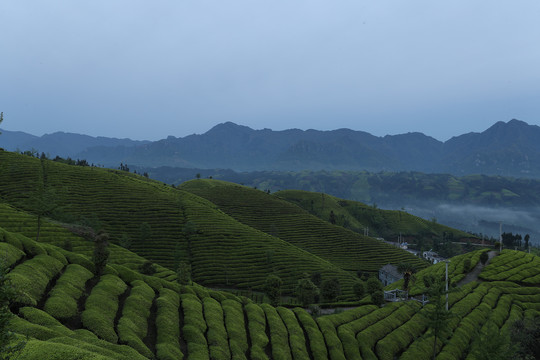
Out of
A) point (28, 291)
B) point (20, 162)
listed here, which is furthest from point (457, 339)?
point (20, 162)

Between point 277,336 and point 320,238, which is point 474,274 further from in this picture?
point 277,336

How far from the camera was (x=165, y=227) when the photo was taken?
128125mm

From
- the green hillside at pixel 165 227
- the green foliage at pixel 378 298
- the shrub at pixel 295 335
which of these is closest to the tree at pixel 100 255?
the shrub at pixel 295 335

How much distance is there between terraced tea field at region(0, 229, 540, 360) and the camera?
29172 millimetres

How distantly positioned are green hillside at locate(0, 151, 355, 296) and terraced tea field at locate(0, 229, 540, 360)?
4475 centimetres

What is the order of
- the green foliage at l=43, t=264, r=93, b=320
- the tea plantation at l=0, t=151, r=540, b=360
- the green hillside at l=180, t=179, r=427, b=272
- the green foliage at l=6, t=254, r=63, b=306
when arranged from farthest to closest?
the green hillside at l=180, t=179, r=427, b=272 → the tea plantation at l=0, t=151, r=540, b=360 → the green foliage at l=43, t=264, r=93, b=320 → the green foliage at l=6, t=254, r=63, b=306

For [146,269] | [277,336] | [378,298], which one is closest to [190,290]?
[277,336]

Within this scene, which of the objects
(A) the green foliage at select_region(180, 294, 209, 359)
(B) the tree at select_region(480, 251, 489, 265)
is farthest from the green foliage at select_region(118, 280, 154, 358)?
(B) the tree at select_region(480, 251, 489, 265)

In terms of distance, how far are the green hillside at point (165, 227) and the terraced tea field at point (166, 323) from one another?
147 ft

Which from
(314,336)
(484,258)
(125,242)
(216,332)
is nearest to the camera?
(216,332)

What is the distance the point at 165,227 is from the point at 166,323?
94.1 metres

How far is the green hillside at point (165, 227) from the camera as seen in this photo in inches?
4151

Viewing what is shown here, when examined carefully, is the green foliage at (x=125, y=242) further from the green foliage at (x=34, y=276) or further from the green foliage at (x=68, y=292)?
the green foliage at (x=34, y=276)

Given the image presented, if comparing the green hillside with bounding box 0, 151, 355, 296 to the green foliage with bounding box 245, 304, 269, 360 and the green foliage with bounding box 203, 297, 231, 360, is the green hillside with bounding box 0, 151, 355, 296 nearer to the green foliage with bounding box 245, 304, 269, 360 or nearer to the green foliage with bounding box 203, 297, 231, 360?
the green foliage with bounding box 245, 304, 269, 360
